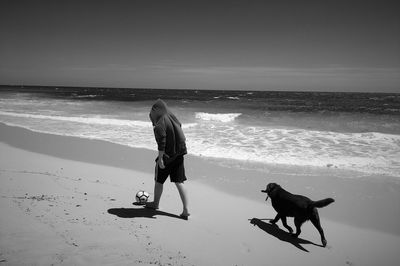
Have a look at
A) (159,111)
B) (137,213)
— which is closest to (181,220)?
(137,213)

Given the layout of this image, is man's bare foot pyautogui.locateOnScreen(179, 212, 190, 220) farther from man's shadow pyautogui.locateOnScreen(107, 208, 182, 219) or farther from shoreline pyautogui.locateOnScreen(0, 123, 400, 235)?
shoreline pyautogui.locateOnScreen(0, 123, 400, 235)

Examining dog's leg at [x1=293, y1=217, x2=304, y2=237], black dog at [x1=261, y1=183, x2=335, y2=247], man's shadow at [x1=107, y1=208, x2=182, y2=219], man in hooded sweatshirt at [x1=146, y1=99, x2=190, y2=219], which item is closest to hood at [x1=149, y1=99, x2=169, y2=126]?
man in hooded sweatshirt at [x1=146, y1=99, x2=190, y2=219]

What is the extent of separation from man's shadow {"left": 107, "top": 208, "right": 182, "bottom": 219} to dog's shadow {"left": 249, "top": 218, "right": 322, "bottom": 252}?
4.36 ft

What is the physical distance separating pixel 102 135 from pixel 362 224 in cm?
1017

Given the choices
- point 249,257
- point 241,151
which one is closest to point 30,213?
point 249,257

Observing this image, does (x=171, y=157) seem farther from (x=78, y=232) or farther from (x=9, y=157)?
(x=9, y=157)

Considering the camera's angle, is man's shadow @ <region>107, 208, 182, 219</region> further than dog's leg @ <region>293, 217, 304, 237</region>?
Yes

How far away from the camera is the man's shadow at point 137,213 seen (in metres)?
4.55

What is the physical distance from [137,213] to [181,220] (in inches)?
29.5

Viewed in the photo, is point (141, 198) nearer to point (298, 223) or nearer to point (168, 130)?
point (168, 130)

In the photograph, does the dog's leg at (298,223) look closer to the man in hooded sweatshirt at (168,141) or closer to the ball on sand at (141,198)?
the man in hooded sweatshirt at (168,141)

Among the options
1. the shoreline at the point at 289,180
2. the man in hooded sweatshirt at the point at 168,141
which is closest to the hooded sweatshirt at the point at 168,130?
the man in hooded sweatshirt at the point at 168,141

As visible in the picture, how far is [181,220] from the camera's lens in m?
4.52

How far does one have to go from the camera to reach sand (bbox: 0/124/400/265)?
343 centimetres
